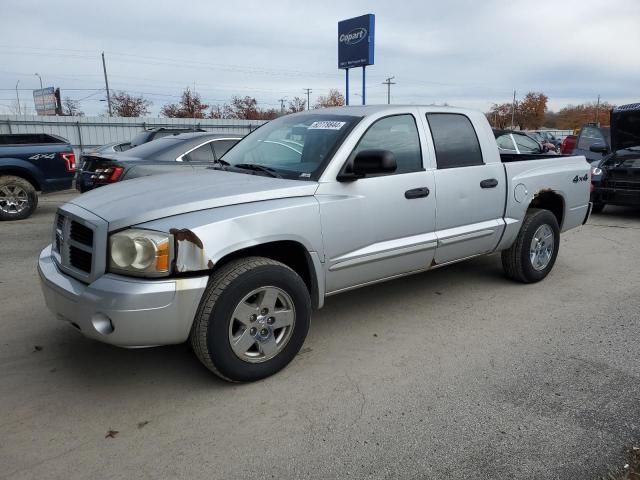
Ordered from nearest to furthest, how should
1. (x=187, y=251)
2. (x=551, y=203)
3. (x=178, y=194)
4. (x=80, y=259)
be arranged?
(x=187, y=251)
(x=80, y=259)
(x=178, y=194)
(x=551, y=203)

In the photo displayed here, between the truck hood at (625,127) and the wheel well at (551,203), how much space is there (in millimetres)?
4870

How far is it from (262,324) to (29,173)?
8181 mm

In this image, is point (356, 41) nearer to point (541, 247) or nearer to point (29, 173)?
point (29, 173)

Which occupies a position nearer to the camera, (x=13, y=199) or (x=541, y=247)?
(x=541, y=247)

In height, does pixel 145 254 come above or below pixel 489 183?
below

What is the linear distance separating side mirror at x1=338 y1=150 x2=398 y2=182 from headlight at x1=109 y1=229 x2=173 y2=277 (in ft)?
4.36

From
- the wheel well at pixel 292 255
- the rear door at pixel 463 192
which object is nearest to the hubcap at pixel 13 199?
the wheel well at pixel 292 255

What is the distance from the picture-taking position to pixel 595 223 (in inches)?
364

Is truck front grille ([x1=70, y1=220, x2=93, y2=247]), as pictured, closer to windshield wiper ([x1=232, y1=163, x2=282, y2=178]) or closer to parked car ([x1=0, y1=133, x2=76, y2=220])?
windshield wiper ([x1=232, y1=163, x2=282, y2=178])

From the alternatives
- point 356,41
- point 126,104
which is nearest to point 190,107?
point 126,104

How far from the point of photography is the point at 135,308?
2791 mm

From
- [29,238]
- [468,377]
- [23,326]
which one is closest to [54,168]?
[29,238]

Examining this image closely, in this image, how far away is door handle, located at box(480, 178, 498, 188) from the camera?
458 cm

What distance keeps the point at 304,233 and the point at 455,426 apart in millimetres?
1465
